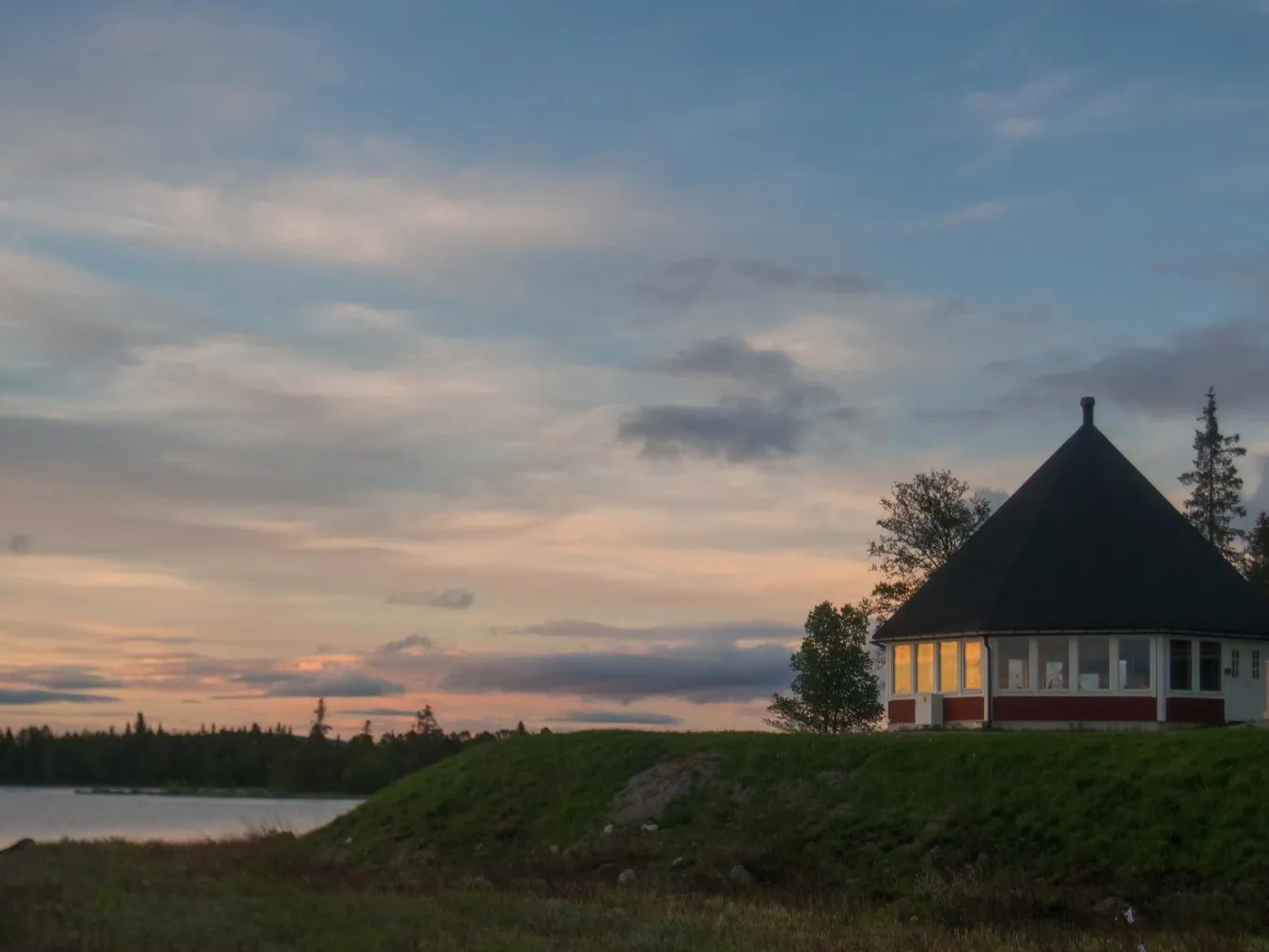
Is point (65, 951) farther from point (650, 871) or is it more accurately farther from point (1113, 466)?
point (1113, 466)

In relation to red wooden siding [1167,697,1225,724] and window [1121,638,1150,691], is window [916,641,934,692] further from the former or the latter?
red wooden siding [1167,697,1225,724]

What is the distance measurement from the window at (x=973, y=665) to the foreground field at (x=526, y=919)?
687 inches

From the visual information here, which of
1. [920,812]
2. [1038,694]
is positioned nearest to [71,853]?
[920,812]

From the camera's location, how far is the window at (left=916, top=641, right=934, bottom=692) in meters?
46.9

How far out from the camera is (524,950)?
2003cm

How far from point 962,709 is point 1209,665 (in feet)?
23.1

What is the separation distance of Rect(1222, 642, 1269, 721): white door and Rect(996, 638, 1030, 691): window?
5.62 m

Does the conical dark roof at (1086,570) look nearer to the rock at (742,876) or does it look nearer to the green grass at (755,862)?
the green grass at (755,862)

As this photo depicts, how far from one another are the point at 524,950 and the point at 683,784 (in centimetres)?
1674

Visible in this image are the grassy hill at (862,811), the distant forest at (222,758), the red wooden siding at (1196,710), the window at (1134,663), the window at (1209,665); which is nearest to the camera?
the grassy hill at (862,811)

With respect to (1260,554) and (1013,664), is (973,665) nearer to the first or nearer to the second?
(1013,664)

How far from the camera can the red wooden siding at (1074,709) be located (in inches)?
1692

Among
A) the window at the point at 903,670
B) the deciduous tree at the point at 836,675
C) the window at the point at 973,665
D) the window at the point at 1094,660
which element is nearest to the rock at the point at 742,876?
the window at the point at 973,665

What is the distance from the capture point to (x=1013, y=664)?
4456 cm
